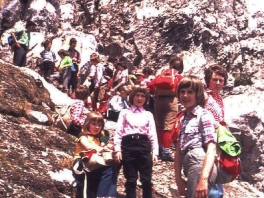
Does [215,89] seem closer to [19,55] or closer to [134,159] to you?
[134,159]

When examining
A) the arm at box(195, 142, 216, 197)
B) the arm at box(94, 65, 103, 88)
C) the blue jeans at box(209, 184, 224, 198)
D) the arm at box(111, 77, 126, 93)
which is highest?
the arm at box(94, 65, 103, 88)

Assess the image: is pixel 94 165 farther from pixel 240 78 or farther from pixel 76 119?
pixel 240 78

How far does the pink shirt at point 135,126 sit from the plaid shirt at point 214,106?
1.29 metres

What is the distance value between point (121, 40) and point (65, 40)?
3.13 m

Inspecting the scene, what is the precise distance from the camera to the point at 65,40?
20.0 meters

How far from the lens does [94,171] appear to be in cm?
629

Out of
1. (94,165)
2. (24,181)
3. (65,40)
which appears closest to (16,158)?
(24,181)

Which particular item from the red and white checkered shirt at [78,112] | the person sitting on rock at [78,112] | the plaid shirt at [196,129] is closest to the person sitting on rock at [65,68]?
the person sitting on rock at [78,112]

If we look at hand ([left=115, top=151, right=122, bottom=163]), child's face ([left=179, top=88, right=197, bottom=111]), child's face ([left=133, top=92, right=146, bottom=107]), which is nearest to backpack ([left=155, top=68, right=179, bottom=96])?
child's face ([left=133, top=92, right=146, bottom=107])

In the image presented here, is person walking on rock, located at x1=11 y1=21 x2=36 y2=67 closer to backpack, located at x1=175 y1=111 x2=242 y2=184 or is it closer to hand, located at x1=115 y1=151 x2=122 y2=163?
hand, located at x1=115 y1=151 x2=122 y2=163

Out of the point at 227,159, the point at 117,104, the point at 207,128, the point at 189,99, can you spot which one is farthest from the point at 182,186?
the point at 117,104

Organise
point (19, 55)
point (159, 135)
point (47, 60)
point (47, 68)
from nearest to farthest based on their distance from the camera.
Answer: point (159, 135), point (19, 55), point (47, 60), point (47, 68)

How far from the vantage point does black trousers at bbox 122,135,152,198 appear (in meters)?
6.43

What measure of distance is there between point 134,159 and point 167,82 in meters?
2.73
